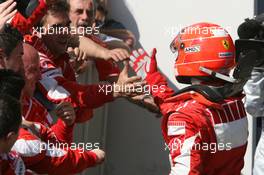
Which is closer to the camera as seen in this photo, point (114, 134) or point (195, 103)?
point (195, 103)

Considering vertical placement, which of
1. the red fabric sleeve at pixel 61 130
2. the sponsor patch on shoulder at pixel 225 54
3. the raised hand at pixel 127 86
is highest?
the sponsor patch on shoulder at pixel 225 54

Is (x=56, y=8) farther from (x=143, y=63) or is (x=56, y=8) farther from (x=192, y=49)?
(x=192, y=49)

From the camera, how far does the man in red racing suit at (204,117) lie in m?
3.59

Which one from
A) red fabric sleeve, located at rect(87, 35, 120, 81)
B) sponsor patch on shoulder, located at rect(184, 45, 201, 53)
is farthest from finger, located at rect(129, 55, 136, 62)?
sponsor patch on shoulder, located at rect(184, 45, 201, 53)

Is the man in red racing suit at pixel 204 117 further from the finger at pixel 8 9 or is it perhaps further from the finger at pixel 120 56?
the finger at pixel 8 9

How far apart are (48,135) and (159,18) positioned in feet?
6.62

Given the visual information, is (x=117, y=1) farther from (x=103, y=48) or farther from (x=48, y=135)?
(x=48, y=135)

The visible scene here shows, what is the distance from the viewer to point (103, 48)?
15.1 feet

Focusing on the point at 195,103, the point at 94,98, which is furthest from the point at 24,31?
the point at 195,103

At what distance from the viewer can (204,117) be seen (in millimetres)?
3691

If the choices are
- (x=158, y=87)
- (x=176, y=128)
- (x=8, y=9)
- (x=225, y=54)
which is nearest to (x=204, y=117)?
(x=176, y=128)

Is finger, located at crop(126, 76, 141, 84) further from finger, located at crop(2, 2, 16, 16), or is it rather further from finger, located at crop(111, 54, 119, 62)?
finger, located at crop(2, 2, 16, 16)

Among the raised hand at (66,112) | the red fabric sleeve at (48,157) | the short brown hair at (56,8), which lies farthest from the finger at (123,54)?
the red fabric sleeve at (48,157)

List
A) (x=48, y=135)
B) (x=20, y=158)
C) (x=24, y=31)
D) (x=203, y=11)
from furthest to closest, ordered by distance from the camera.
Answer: (x=203, y=11), (x=24, y=31), (x=48, y=135), (x=20, y=158)
